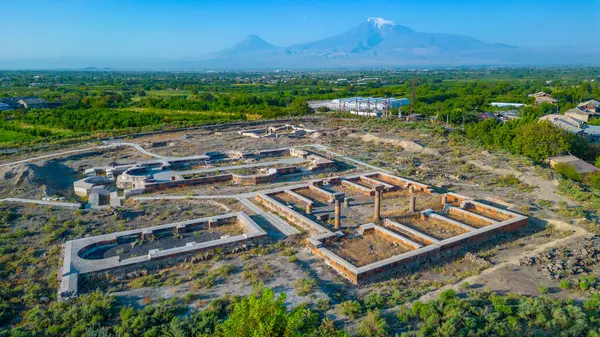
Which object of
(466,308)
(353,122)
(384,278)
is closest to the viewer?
(466,308)

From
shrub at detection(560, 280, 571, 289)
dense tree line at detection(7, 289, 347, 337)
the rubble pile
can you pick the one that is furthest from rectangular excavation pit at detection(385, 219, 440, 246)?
dense tree line at detection(7, 289, 347, 337)

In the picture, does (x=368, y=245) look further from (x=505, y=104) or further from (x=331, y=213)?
(x=505, y=104)

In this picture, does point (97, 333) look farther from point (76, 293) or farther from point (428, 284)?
point (428, 284)

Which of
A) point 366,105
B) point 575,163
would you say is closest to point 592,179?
point 575,163

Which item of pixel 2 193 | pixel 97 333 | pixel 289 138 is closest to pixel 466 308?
pixel 97 333

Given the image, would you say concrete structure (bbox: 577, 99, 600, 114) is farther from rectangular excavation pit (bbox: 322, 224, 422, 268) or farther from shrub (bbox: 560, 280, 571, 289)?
shrub (bbox: 560, 280, 571, 289)
